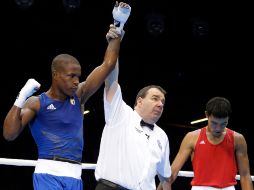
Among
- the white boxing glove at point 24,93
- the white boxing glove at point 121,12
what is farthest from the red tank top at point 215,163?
the white boxing glove at point 24,93

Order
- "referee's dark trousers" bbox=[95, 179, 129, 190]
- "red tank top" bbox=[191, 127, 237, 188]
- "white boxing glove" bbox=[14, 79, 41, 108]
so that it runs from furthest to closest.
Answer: "red tank top" bbox=[191, 127, 237, 188] → "referee's dark trousers" bbox=[95, 179, 129, 190] → "white boxing glove" bbox=[14, 79, 41, 108]

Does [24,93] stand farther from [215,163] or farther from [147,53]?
[147,53]

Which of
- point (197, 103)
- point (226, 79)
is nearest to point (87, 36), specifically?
point (226, 79)

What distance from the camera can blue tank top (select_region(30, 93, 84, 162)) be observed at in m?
2.66

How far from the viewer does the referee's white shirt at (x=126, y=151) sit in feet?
9.26

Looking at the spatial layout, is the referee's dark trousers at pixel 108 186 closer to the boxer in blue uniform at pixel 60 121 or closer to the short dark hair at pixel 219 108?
→ the boxer in blue uniform at pixel 60 121

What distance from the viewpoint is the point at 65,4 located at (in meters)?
6.80

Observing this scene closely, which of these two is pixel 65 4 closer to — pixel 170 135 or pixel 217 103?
pixel 217 103

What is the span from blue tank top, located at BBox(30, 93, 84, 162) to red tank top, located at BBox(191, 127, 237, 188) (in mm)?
1105

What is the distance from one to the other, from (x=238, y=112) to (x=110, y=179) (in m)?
9.32

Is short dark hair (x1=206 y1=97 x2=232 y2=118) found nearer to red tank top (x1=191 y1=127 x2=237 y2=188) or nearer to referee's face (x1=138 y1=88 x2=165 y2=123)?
red tank top (x1=191 y1=127 x2=237 y2=188)

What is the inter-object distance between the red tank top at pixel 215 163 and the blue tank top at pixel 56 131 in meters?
1.11

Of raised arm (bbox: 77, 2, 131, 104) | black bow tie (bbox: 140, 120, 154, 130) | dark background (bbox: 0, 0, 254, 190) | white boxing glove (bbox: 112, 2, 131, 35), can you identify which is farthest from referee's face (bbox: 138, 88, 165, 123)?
dark background (bbox: 0, 0, 254, 190)

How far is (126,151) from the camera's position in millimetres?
2854
